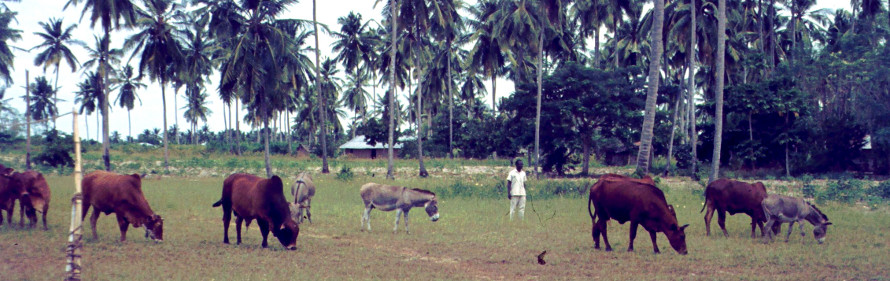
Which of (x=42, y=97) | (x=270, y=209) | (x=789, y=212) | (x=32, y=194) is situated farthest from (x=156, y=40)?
(x=42, y=97)

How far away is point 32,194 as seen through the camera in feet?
43.8

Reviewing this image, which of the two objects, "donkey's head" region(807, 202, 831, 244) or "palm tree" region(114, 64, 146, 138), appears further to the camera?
"palm tree" region(114, 64, 146, 138)

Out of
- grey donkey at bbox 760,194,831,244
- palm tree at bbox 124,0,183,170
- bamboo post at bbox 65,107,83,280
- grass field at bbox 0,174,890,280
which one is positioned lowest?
grass field at bbox 0,174,890,280

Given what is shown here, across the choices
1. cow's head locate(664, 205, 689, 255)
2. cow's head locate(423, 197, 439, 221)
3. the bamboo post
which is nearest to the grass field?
cow's head locate(664, 205, 689, 255)

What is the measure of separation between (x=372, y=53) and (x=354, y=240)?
1562 inches

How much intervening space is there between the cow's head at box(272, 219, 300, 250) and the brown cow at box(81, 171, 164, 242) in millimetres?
2329

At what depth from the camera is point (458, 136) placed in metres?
61.5

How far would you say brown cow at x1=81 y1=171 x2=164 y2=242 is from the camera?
37.4ft

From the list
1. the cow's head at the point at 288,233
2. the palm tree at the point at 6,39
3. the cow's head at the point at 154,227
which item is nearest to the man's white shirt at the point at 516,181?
the cow's head at the point at 288,233

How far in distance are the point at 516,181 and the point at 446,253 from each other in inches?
162

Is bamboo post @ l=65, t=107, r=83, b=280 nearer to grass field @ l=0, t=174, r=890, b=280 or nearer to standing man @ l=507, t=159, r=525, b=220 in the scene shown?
grass field @ l=0, t=174, r=890, b=280

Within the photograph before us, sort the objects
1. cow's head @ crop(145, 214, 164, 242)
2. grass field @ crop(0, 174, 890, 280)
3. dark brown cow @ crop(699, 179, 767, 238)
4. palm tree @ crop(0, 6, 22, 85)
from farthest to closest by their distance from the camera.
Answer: palm tree @ crop(0, 6, 22, 85)
dark brown cow @ crop(699, 179, 767, 238)
cow's head @ crop(145, 214, 164, 242)
grass field @ crop(0, 174, 890, 280)

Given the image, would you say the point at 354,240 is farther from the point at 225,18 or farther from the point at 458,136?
the point at 458,136

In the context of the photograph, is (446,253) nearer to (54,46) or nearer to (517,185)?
(517,185)
